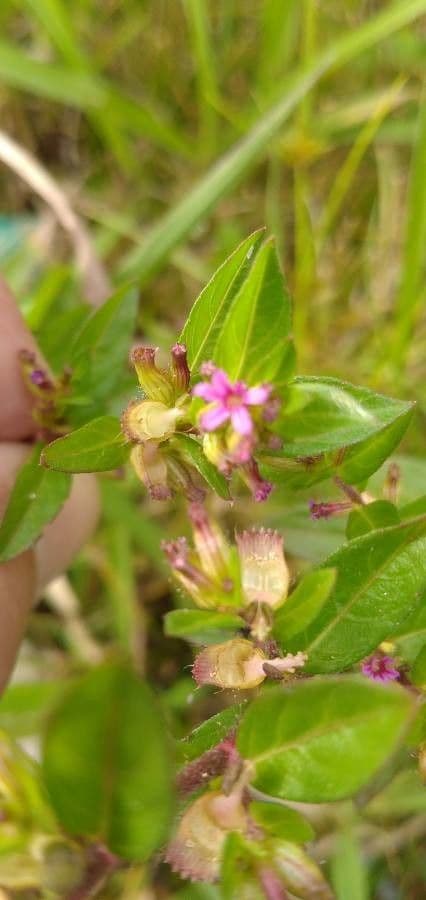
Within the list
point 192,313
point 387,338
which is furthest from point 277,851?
point 387,338

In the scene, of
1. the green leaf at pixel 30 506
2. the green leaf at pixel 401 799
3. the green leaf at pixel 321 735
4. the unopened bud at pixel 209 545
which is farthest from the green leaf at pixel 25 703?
the green leaf at pixel 321 735

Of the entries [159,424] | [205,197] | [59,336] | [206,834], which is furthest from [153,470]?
[205,197]

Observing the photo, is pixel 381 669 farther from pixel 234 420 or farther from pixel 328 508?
pixel 234 420

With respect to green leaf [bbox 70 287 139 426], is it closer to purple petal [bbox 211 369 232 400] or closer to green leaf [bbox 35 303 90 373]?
green leaf [bbox 35 303 90 373]

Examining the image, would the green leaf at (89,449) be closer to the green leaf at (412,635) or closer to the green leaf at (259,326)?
the green leaf at (259,326)

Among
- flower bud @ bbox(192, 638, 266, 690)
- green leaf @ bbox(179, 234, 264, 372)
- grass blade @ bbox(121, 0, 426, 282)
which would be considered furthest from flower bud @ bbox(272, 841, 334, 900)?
grass blade @ bbox(121, 0, 426, 282)

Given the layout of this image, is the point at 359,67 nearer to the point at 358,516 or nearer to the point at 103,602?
the point at 103,602
